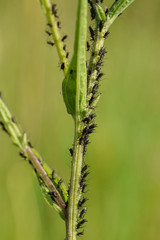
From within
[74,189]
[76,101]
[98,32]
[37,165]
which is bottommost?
[74,189]

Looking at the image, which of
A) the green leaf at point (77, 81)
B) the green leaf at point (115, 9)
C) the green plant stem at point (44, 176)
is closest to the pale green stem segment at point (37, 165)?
the green plant stem at point (44, 176)

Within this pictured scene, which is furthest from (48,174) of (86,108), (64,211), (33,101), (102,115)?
(102,115)

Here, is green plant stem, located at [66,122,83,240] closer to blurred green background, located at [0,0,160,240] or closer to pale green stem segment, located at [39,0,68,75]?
pale green stem segment, located at [39,0,68,75]

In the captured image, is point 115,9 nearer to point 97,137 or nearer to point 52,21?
point 52,21

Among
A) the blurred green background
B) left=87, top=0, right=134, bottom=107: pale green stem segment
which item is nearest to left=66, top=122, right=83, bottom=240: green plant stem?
left=87, top=0, right=134, bottom=107: pale green stem segment

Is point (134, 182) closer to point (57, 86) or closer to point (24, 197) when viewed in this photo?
point (24, 197)

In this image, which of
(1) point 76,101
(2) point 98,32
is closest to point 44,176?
(1) point 76,101

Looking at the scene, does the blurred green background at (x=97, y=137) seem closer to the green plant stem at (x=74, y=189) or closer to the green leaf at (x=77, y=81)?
the green plant stem at (x=74, y=189)
